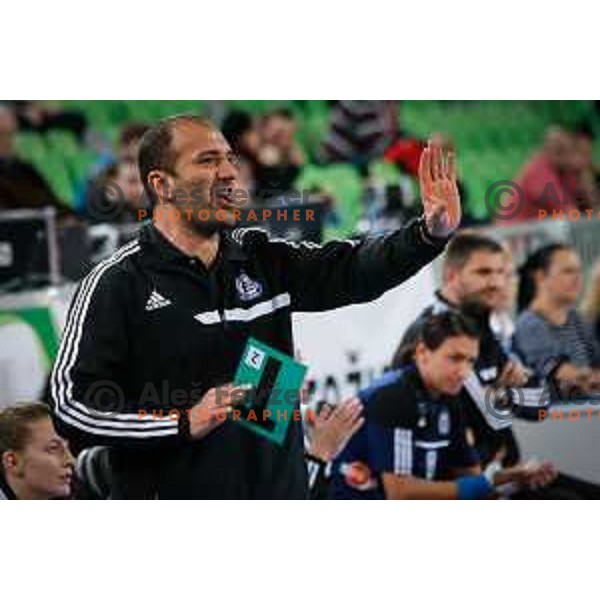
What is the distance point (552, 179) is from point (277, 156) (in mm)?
775

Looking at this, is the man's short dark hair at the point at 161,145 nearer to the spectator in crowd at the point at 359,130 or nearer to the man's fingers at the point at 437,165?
the spectator in crowd at the point at 359,130

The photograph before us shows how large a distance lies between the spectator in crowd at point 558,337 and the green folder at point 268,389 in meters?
0.66

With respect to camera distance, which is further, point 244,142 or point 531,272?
point 531,272

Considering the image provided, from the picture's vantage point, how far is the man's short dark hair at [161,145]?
385cm

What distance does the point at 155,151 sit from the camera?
152 inches

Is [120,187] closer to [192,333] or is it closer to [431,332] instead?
[192,333]

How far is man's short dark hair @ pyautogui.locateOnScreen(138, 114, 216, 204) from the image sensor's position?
12.6 ft

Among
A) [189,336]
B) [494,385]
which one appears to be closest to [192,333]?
[189,336]

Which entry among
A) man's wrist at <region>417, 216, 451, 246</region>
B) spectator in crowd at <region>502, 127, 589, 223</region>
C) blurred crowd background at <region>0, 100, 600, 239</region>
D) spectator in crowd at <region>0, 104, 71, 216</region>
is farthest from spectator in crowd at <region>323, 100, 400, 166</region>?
spectator in crowd at <region>0, 104, 71, 216</region>

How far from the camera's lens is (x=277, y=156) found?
3939 millimetres

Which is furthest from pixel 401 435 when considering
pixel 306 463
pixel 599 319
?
pixel 599 319

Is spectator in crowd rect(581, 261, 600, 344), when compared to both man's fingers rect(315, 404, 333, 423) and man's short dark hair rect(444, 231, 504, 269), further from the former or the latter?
man's fingers rect(315, 404, 333, 423)

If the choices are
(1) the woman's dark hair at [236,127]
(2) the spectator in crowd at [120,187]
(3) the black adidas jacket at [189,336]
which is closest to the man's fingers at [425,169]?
(3) the black adidas jacket at [189,336]

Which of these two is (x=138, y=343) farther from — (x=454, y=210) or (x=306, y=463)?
(x=454, y=210)
